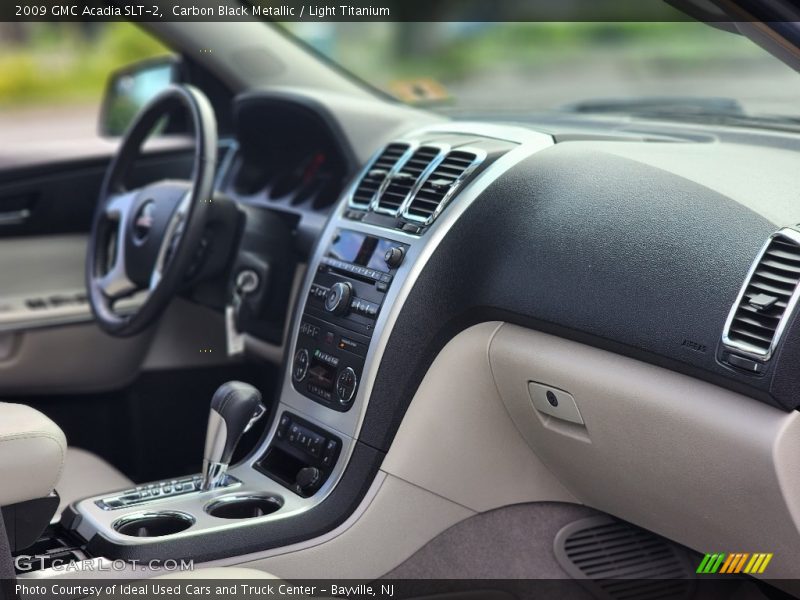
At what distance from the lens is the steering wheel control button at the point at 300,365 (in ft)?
6.42

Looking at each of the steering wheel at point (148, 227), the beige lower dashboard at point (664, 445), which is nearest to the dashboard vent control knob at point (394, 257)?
the beige lower dashboard at point (664, 445)

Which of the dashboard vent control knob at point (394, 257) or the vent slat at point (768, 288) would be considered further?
the dashboard vent control knob at point (394, 257)

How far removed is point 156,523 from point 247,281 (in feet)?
2.28

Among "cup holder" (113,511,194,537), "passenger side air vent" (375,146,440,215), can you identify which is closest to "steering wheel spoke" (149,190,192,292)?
"passenger side air vent" (375,146,440,215)

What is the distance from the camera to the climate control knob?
1864 mm

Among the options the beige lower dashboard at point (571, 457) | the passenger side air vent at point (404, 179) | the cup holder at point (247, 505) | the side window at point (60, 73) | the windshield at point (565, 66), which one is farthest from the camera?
the side window at point (60, 73)

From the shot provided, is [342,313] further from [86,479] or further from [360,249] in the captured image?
[86,479]

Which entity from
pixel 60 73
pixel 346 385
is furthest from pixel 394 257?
pixel 60 73

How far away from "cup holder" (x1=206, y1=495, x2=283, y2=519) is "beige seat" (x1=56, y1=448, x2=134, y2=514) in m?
0.24

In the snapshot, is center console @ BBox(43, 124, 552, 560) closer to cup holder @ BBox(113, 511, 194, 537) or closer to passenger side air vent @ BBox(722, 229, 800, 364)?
cup holder @ BBox(113, 511, 194, 537)

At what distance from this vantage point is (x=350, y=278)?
74.8 inches

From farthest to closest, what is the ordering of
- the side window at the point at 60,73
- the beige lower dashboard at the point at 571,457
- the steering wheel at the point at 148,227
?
the side window at the point at 60,73, the steering wheel at the point at 148,227, the beige lower dashboard at the point at 571,457

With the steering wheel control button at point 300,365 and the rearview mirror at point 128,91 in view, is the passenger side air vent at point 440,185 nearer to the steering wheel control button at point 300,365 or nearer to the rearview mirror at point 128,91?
the steering wheel control button at point 300,365

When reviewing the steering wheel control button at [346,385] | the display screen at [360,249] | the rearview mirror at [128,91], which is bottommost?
the steering wheel control button at [346,385]
